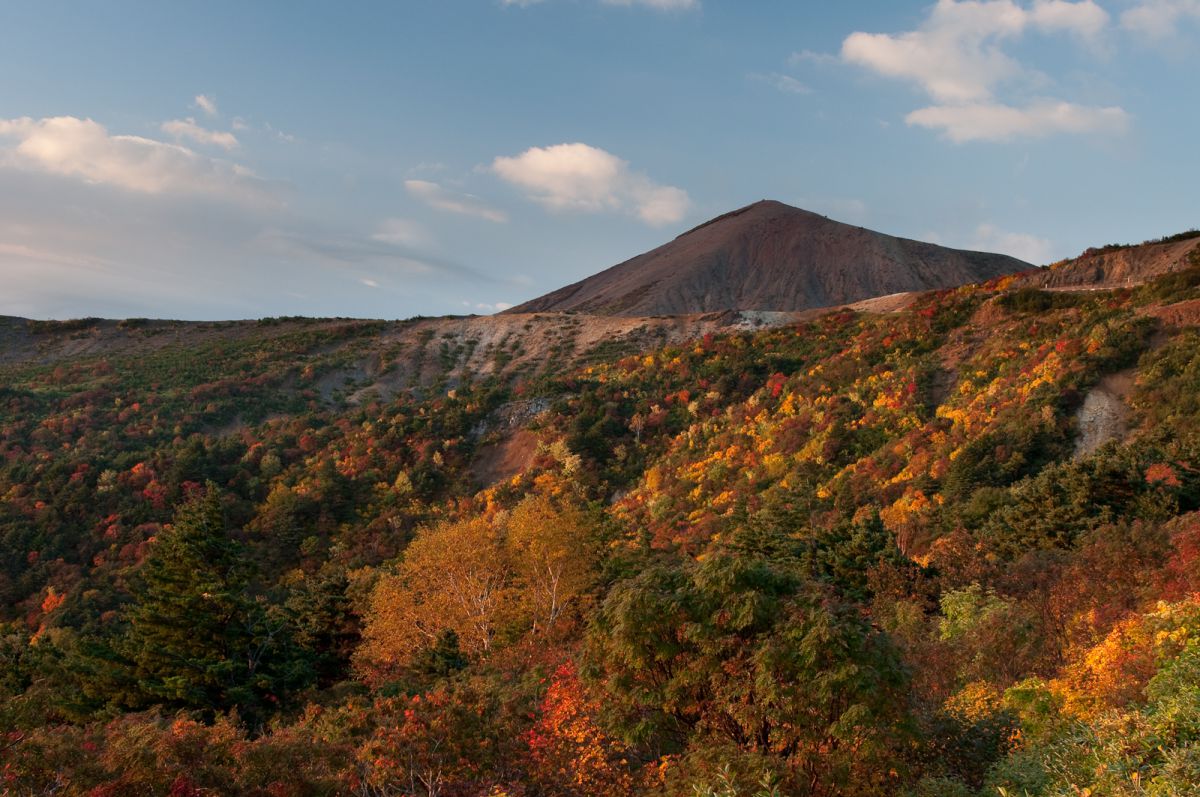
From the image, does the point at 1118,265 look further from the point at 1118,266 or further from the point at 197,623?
the point at 197,623

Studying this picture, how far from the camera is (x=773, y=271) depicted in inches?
4345

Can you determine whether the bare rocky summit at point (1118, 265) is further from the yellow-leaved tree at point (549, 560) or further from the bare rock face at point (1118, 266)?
the yellow-leaved tree at point (549, 560)

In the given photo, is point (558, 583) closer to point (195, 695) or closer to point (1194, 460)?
point (195, 695)

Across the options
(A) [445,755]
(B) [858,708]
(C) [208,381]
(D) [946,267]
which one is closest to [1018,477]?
(B) [858,708]

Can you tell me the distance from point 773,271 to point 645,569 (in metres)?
104

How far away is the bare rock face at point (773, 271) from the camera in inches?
4006

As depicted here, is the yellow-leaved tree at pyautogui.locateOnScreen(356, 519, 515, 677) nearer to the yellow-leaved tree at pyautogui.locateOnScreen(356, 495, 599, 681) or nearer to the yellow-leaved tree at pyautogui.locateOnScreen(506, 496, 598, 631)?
the yellow-leaved tree at pyautogui.locateOnScreen(356, 495, 599, 681)

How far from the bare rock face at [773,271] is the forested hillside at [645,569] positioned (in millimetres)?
39247

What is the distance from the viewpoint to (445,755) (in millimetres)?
10492

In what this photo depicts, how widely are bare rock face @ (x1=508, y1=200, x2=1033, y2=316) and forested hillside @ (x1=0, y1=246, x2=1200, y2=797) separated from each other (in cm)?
3925

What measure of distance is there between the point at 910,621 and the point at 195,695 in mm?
16724

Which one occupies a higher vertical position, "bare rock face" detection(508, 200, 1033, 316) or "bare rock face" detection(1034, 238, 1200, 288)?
"bare rock face" detection(508, 200, 1033, 316)

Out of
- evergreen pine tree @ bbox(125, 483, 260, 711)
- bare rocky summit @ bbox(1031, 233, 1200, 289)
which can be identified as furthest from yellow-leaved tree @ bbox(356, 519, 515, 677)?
bare rocky summit @ bbox(1031, 233, 1200, 289)

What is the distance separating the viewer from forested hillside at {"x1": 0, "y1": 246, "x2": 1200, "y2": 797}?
32.0 feet
